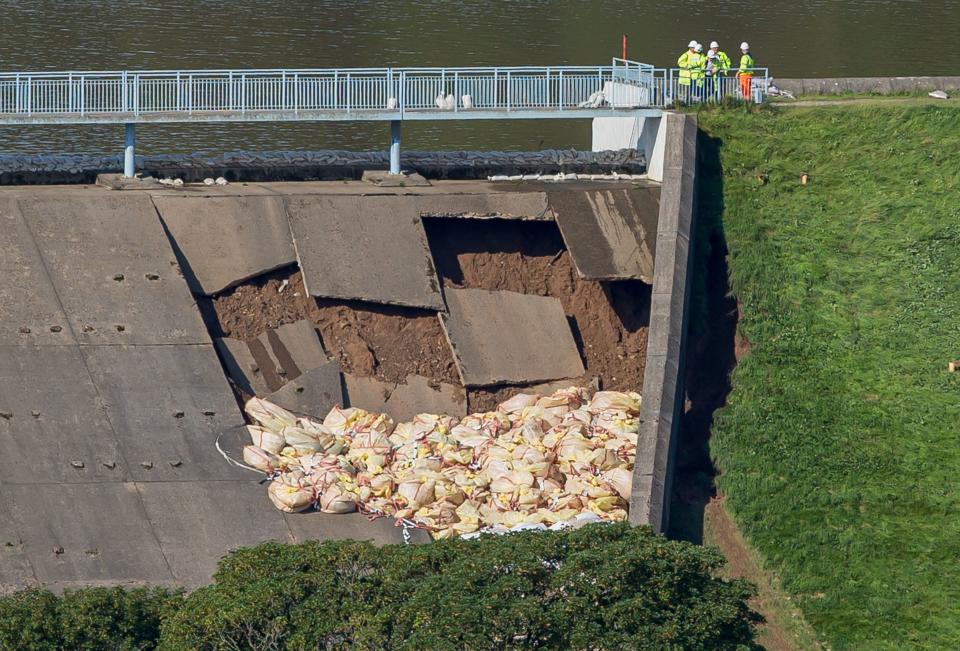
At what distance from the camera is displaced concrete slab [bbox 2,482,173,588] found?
20.2m

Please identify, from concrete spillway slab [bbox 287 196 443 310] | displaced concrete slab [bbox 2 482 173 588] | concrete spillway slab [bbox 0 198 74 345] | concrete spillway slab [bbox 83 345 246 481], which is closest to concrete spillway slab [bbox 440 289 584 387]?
concrete spillway slab [bbox 287 196 443 310]

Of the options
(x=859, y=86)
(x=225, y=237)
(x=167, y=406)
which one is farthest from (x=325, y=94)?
(x=859, y=86)

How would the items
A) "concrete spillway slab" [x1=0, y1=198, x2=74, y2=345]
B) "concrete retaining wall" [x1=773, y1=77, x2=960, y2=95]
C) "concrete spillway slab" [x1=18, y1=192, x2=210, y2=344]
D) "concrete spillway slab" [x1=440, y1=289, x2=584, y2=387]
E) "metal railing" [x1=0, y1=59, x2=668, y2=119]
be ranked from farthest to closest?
"concrete retaining wall" [x1=773, y1=77, x2=960, y2=95], "metal railing" [x1=0, y1=59, x2=668, y2=119], "concrete spillway slab" [x1=440, y1=289, x2=584, y2=387], "concrete spillway slab" [x1=18, y1=192, x2=210, y2=344], "concrete spillway slab" [x1=0, y1=198, x2=74, y2=345]

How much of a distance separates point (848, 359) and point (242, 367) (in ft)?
29.6

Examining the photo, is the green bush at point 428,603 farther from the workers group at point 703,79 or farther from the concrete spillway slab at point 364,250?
the workers group at point 703,79

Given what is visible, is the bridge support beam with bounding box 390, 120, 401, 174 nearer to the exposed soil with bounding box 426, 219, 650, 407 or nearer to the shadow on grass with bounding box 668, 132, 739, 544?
the exposed soil with bounding box 426, 219, 650, 407

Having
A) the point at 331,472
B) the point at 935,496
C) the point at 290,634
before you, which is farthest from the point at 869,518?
the point at 290,634

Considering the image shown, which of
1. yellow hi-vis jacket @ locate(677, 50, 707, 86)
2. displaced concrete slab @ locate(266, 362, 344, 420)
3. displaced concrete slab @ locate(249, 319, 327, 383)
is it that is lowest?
displaced concrete slab @ locate(266, 362, 344, 420)

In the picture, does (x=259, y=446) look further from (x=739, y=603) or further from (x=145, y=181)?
(x=739, y=603)

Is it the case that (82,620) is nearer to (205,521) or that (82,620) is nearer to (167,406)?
(205,521)

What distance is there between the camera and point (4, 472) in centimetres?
2158

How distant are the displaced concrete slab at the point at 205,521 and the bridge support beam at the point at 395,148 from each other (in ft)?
25.2

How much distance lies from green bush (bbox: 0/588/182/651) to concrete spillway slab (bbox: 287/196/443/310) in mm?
9076

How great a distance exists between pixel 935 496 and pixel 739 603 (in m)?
5.92
